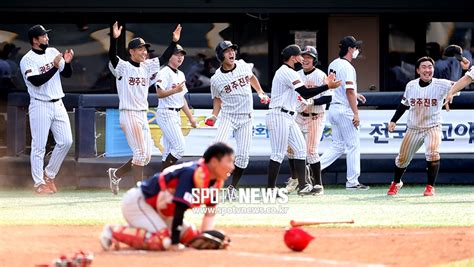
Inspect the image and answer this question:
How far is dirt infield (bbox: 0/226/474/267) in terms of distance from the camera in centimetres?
815

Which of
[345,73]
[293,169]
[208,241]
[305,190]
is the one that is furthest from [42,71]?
[208,241]

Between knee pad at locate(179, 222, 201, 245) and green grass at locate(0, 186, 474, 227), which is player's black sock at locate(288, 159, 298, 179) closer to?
green grass at locate(0, 186, 474, 227)

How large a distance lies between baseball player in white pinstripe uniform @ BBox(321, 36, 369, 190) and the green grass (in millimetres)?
367

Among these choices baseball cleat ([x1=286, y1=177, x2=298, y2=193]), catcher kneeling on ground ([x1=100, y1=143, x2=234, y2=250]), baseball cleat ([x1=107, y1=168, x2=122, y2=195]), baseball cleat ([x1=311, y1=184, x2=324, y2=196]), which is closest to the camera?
catcher kneeling on ground ([x1=100, y1=143, x2=234, y2=250])

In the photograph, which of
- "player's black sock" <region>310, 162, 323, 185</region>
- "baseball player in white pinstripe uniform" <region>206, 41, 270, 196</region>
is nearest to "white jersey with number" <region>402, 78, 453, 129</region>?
"player's black sock" <region>310, 162, 323, 185</region>

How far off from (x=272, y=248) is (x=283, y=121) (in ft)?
16.2

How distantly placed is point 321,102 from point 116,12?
5.30 m

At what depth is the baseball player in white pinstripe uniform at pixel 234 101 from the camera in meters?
13.5

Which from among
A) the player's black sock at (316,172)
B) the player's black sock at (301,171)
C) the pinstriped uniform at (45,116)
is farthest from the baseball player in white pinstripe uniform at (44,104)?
the player's black sock at (316,172)

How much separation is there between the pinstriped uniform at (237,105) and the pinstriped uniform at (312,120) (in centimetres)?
109

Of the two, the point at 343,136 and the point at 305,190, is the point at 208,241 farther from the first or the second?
the point at 343,136

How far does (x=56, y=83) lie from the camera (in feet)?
48.0

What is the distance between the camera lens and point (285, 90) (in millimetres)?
13828

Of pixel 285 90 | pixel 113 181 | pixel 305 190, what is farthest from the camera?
pixel 113 181
